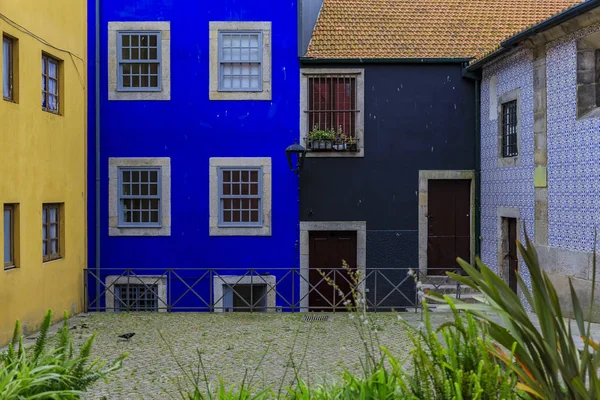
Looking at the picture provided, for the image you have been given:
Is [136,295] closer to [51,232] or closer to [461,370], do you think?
[51,232]

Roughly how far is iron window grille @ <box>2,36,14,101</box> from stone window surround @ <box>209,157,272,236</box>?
15.6ft

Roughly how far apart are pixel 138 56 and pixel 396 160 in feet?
18.3

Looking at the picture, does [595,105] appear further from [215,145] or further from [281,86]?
[215,145]

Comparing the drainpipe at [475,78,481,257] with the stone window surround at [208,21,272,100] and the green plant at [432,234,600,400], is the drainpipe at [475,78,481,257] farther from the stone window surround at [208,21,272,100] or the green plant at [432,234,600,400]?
the green plant at [432,234,600,400]

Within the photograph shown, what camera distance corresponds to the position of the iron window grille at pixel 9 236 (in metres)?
11.2

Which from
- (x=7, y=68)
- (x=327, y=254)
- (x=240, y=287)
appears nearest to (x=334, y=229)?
(x=327, y=254)

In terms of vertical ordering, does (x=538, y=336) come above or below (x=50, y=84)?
below

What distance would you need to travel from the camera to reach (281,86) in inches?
594

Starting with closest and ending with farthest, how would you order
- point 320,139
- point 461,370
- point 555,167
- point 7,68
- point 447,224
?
point 461,370 < point 7,68 < point 555,167 < point 320,139 < point 447,224

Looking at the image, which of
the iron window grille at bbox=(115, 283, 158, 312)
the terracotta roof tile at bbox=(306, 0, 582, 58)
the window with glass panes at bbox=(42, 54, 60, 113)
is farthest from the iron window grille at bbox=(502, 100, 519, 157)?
the window with glass panes at bbox=(42, 54, 60, 113)

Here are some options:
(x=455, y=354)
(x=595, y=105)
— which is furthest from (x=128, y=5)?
(x=455, y=354)

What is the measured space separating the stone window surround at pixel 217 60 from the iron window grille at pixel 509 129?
15.0 ft

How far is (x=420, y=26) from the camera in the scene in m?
15.7

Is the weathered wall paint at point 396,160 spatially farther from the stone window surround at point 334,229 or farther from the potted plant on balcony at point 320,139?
the potted plant on balcony at point 320,139
